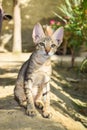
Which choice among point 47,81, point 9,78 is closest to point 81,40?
point 9,78

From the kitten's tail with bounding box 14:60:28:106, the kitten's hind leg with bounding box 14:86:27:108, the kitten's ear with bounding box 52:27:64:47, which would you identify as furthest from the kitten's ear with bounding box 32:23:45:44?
the kitten's hind leg with bounding box 14:86:27:108

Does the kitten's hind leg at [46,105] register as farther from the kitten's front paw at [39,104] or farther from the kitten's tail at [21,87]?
the kitten's tail at [21,87]

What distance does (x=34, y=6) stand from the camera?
43.4ft

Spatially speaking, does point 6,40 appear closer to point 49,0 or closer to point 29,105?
point 49,0

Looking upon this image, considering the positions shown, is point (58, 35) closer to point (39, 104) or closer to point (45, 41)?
point (45, 41)

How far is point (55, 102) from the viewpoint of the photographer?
7648mm

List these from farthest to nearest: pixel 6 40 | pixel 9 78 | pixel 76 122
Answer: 1. pixel 6 40
2. pixel 9 78
3. pixel 76 122

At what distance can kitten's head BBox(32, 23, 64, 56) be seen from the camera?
5914 millimetres

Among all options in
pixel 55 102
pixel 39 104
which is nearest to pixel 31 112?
pixel 39 104

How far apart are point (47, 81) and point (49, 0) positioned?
7.33 meters

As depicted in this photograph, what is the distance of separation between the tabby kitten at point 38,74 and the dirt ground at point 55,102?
0.16m

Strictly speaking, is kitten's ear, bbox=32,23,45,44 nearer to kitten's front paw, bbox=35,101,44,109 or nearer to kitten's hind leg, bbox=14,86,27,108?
kitten's hind leg, bbox=14,86,27,108

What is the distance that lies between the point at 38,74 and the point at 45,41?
0.49 m

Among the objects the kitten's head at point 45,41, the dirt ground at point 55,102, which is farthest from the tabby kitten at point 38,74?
the dirt ground at point 55,102
